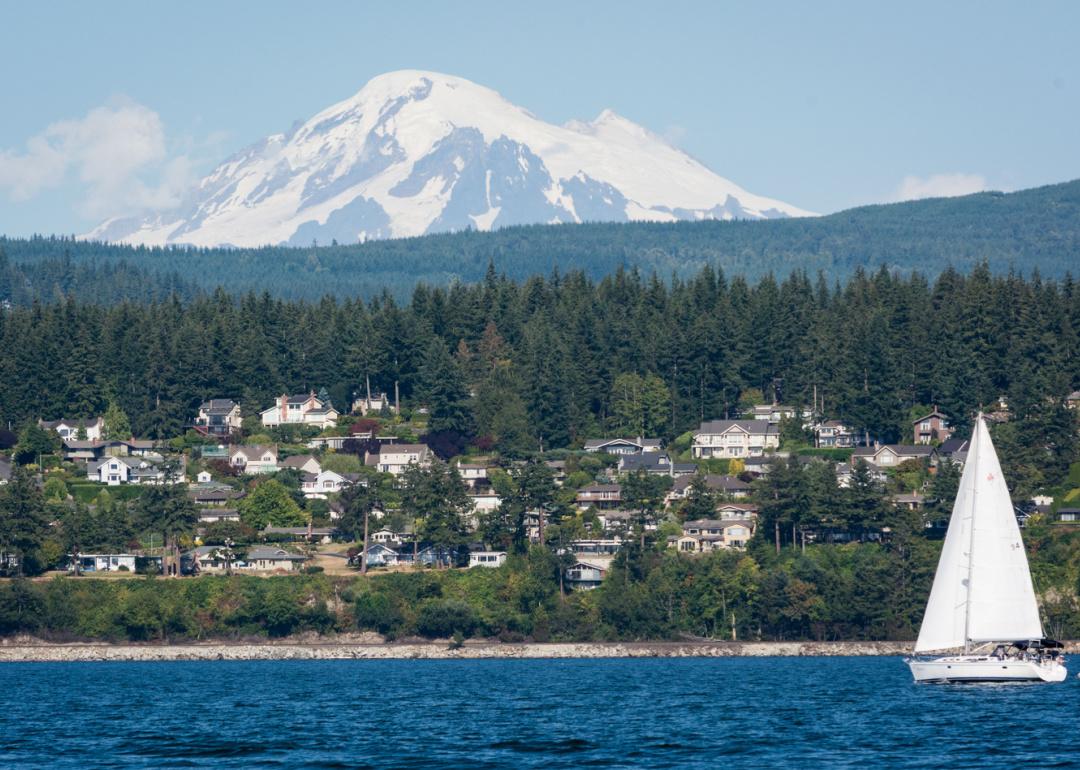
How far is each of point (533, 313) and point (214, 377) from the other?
37.5 m

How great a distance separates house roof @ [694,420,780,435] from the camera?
520ft

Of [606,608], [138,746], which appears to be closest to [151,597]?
[606,608]

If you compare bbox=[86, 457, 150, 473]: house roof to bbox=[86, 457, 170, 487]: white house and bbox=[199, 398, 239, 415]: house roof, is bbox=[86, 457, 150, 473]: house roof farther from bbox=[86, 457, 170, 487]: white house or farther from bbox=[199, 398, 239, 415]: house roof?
bbox=[199, 398, 239, 415]: house roof

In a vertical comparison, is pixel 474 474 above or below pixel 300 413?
below

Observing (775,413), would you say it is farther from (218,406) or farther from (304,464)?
(218,406)

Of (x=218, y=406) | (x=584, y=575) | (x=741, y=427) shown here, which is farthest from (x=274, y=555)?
(x=741, y=427)

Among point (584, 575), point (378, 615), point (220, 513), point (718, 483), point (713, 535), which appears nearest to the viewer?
point (378, 615)

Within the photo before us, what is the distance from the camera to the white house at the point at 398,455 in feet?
505

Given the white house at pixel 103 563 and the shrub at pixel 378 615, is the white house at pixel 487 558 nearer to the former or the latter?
the shrub at pixel 378 615

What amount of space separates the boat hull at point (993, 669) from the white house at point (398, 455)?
264 ft

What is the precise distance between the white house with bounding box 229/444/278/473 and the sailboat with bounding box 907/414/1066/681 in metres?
88.9

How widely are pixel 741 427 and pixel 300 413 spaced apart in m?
43.7

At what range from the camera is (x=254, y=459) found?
518 ft

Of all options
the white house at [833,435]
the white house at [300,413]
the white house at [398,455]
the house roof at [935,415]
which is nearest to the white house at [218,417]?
the white house at [300,413]
